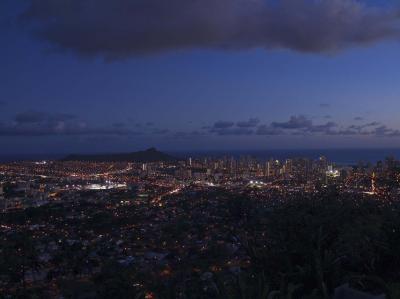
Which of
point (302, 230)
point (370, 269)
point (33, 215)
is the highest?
point (302, 230)

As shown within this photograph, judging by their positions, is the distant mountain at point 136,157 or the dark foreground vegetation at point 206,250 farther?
the distant mountain at point 136,157

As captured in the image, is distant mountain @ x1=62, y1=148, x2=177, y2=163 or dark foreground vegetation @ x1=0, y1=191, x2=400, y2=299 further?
distant mountain @ x1=62, y1=148, x2=177, y2=163

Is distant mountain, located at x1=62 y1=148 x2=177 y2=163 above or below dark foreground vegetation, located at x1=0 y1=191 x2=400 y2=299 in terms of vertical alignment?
above

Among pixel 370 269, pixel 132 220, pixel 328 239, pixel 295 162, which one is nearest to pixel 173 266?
pixel 328 239

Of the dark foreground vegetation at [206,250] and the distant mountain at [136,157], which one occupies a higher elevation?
the distant mountain at [136,157]

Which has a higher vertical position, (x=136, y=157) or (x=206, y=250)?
(x=136, y=157)

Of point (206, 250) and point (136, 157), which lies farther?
point (136, 157)

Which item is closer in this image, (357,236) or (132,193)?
(357,236)

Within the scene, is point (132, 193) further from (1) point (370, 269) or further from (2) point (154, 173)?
(1) point (370, 269)
